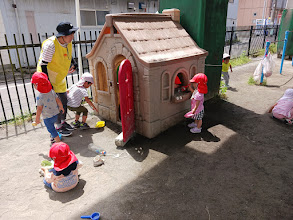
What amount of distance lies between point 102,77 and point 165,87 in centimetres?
171

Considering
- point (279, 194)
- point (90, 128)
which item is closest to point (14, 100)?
point (90, 128)

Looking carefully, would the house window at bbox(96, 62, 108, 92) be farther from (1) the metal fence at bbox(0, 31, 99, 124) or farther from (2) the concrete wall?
(2) the concrete wall

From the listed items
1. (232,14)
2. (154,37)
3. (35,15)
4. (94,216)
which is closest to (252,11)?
(232,14)

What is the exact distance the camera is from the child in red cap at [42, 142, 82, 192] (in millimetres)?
3014

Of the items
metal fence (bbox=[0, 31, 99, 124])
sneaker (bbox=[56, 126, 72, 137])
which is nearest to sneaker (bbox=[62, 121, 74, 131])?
sneaker (bbox=[56, 126, 72, 137])

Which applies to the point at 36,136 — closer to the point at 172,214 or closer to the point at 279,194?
the point at 172,214

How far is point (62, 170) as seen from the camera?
10.1 feet

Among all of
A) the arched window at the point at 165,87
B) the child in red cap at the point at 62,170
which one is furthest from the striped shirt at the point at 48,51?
the arched window at the point at 165,87

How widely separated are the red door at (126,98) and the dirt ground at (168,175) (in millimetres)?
342

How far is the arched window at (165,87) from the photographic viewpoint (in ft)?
14.9

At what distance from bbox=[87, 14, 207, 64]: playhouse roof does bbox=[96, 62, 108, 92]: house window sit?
1.27ft

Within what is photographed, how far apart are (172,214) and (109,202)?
85 centimetres

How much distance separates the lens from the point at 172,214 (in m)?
2.83

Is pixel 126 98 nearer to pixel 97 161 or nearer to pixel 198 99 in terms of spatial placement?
pixel 97 161
